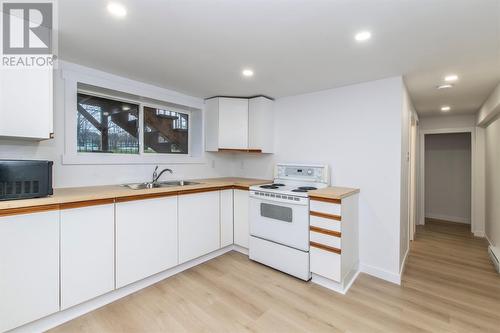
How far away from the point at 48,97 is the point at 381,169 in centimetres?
318

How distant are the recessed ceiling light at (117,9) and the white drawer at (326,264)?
2523 millimetres

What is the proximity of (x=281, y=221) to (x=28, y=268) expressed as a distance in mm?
2144

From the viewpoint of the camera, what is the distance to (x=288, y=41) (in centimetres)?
180

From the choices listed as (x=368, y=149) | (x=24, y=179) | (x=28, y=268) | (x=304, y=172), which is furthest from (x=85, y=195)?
A: (x=368, y=149)

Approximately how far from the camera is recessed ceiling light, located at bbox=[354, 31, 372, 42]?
166cm

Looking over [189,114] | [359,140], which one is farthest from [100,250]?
[359,140]

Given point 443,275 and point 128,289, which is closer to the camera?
point 128,289

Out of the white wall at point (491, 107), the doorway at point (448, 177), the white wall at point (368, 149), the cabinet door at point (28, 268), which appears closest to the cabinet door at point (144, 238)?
the cabinet door at point (28, 268)

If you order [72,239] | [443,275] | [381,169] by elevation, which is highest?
[381,169]

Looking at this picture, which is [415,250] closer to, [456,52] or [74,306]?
[456,52]

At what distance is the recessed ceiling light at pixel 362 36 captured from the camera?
65.4 inches

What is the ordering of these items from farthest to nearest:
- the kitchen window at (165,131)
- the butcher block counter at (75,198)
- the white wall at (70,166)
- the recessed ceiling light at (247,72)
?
the kitchen window at (165,131), the recessed ceiling light at (247,72), the white wall at (70,166), the butcher block counter at (75,198)

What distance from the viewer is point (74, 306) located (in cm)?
182

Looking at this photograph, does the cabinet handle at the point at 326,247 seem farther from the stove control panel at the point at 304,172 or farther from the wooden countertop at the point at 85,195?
the wooden countertop at the point at 85,195
